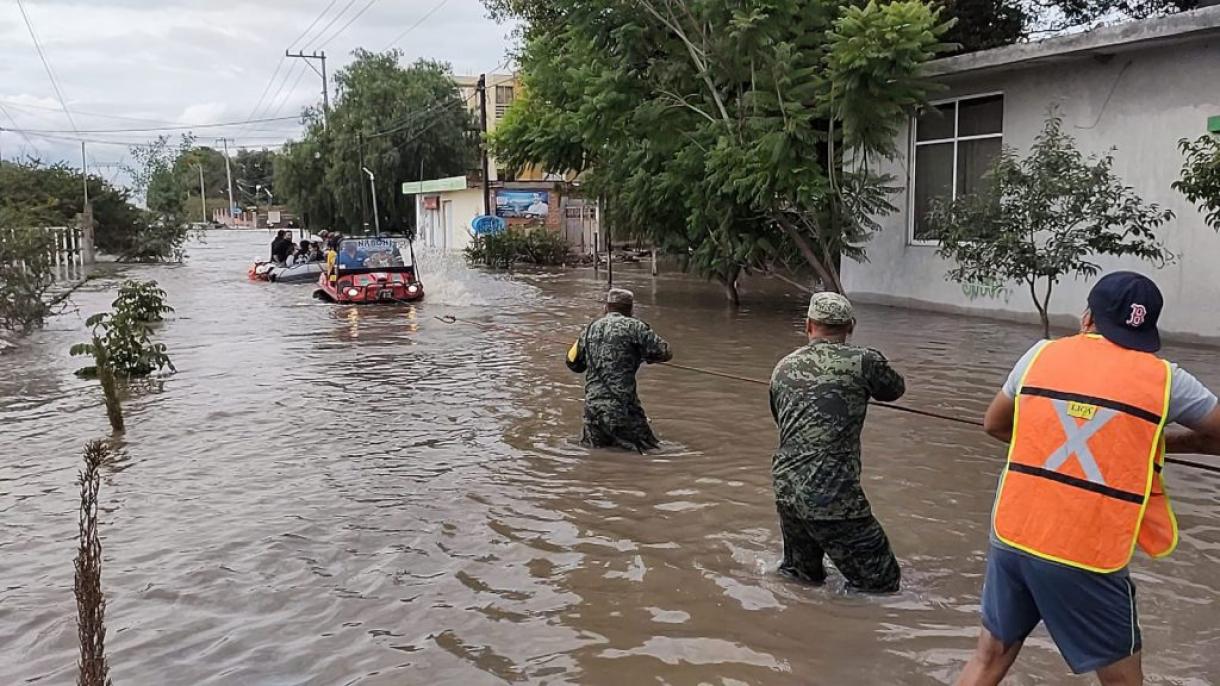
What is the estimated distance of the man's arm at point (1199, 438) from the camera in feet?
10.7

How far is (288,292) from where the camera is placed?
88.1 feet

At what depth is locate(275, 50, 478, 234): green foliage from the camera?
187 feet

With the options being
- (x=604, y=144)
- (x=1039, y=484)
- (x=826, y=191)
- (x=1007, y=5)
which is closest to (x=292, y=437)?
(x=1039, y=484)

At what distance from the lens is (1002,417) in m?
3.72

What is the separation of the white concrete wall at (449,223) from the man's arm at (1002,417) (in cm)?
4068

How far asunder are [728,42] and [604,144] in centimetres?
410

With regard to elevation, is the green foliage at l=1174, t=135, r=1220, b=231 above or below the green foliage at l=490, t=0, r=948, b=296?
below

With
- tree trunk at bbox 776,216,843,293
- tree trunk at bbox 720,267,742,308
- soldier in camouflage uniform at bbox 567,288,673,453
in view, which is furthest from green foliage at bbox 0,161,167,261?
soldier in camouflage uniform at bbox 567,288,673,453

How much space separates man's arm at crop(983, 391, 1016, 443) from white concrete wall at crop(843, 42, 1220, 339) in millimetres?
10969

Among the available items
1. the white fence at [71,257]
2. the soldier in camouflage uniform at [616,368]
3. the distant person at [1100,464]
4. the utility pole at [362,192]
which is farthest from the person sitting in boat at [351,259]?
the utility pole at [362,192]

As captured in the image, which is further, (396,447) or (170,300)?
→ (170,300)

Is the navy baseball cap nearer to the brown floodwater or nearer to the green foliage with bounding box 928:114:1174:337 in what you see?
the brown floodwater

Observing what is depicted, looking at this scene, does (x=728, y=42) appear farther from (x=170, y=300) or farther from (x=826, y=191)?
(x=170, y=300)

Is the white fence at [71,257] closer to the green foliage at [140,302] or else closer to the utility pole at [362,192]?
the green foliage at [140,302]
